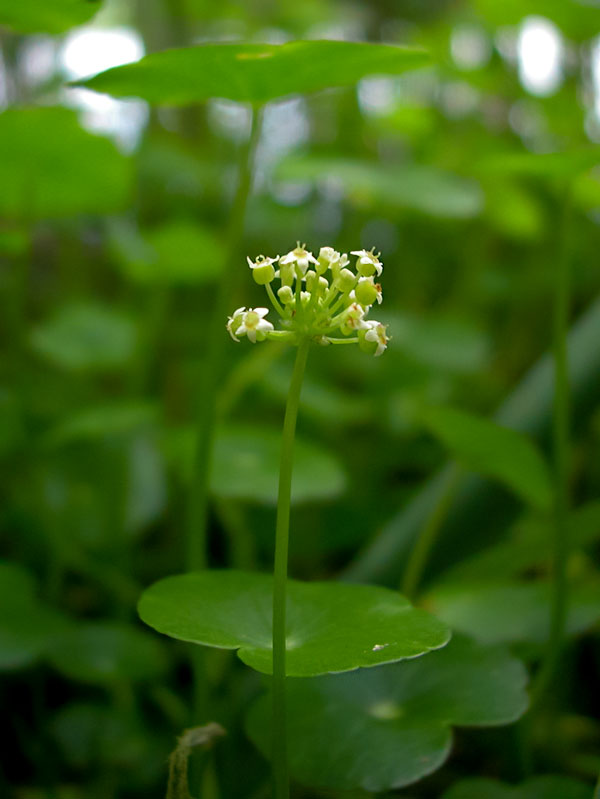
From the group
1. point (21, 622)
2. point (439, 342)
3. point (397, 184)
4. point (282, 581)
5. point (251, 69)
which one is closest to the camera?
point (282, 581)

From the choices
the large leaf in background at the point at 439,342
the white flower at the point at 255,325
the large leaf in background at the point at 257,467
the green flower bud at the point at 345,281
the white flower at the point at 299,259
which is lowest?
the large leaf in background at the point at 257,467

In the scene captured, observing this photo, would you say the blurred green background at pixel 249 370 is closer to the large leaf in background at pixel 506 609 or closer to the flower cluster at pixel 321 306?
the large leaf in background at pixel 506 609

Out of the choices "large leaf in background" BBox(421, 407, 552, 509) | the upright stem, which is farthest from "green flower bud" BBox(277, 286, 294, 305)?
"large leaf in background" BBox(421, 407, 552, 509)

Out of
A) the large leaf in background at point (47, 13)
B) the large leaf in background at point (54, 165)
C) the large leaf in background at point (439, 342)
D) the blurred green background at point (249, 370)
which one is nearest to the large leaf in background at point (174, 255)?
the blurred green background at point (249, 370)

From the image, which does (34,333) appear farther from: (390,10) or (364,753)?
(390,10)

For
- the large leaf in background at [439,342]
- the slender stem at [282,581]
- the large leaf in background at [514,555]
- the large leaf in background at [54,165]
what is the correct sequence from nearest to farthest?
1. the slender stem at [282,581]
2. the large leaf in background at [514,555]
3. the large leaf in background at [54,165]
4. the large leaf in background at [439,342]

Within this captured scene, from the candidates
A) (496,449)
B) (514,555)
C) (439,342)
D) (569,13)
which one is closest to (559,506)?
(496,449)

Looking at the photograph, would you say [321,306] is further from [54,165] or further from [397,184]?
[397,184]
